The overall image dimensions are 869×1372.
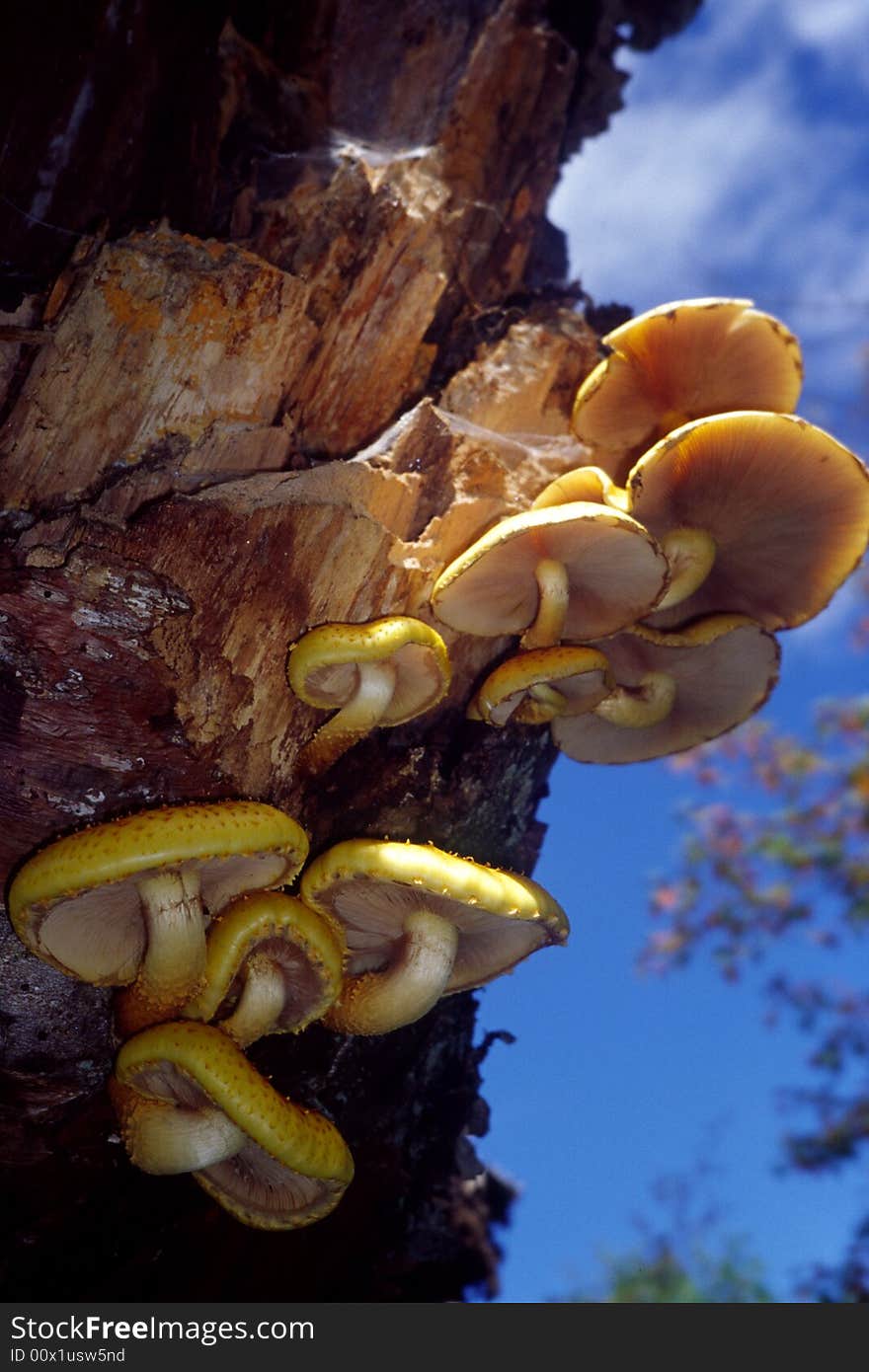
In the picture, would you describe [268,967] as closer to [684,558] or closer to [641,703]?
[641,703]

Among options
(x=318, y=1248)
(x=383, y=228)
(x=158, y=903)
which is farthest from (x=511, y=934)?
(x=383, y=228)

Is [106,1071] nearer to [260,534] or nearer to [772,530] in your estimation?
[260,534]

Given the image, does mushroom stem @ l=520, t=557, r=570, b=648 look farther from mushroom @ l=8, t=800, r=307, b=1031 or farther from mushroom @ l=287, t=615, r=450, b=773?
mushroom @ l=8, t=800, r=307, b=1031

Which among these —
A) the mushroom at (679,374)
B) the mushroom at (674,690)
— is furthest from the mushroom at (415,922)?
the mushroom at (679,374)

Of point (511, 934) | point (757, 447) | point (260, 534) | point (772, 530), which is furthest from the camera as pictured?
point (772, 530)

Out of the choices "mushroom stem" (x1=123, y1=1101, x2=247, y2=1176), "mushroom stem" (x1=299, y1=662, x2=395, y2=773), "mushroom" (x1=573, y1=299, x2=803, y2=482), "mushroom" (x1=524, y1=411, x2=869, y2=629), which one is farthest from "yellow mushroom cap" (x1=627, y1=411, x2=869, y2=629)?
"mushroom stem" (x1=123, y1=1101, x2=247, y2=1176)

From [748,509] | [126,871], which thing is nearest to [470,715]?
[748,509]
